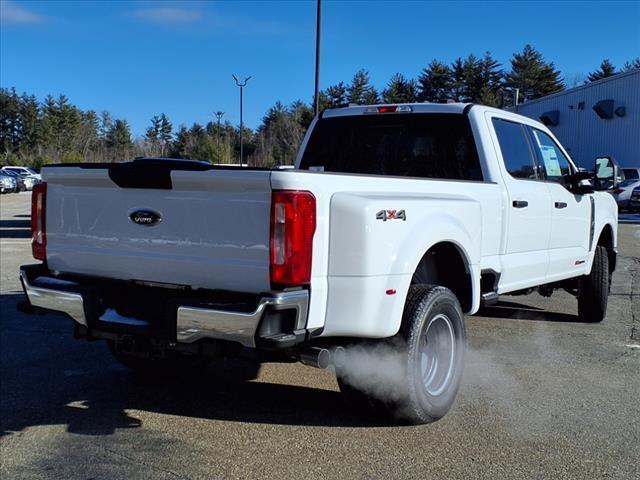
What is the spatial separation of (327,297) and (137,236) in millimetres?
1166

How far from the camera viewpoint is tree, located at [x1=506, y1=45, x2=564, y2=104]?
219 feet

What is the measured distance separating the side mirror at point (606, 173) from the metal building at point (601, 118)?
95.2 feet

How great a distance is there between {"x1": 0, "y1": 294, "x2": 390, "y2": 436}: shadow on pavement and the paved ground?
14 millimetres

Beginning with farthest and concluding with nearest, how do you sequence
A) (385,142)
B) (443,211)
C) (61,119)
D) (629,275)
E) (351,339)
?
(61,119)
(629,275)
(385,142)
(443,211)
(351,339)

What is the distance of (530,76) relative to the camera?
6681 cm

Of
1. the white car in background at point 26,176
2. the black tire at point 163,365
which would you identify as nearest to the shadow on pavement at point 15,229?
the black tire at point 163,365

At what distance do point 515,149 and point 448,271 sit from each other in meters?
1.50

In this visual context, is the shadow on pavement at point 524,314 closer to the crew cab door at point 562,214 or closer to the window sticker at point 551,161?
the crew cab door at point 562,214

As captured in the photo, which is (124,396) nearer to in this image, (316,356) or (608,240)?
(316,356)

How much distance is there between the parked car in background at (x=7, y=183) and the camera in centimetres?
4028

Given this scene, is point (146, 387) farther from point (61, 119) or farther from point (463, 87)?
point (61, 119)

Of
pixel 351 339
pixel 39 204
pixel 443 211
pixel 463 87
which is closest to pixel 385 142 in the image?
pixel 443 211

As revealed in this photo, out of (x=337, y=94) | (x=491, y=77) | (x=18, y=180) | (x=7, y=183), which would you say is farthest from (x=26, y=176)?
(x=491, y=77)

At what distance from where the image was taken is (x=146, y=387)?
16.4 feet
